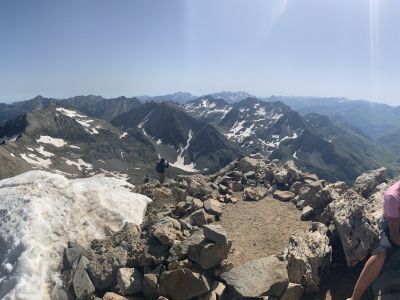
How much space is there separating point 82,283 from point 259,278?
671 centimetres

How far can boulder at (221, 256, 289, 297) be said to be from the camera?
481 inches

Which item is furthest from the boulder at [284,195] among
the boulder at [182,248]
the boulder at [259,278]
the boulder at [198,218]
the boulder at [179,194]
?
the boulder at [182,248]

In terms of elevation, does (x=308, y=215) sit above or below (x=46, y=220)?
below

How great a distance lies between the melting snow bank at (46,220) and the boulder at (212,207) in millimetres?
3571

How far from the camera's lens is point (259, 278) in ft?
41.7

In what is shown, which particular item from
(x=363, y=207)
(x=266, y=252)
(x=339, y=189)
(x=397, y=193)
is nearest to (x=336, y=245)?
(x=363, y=207)

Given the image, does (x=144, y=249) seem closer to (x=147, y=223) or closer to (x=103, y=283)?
(x=103, y=283)

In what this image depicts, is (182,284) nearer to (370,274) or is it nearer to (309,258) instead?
(309,258)

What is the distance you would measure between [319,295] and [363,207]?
390cm

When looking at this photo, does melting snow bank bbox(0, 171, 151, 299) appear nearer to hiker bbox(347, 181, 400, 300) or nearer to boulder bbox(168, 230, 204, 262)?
boulder bbox(168, 230, 204, 262)

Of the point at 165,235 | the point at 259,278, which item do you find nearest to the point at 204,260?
the point at 259,278

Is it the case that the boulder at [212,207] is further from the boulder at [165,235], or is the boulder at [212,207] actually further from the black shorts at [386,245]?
the black shorts at [386,245]

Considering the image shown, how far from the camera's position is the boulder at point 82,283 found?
13.9m

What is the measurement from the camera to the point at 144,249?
→ 14.6 metres
